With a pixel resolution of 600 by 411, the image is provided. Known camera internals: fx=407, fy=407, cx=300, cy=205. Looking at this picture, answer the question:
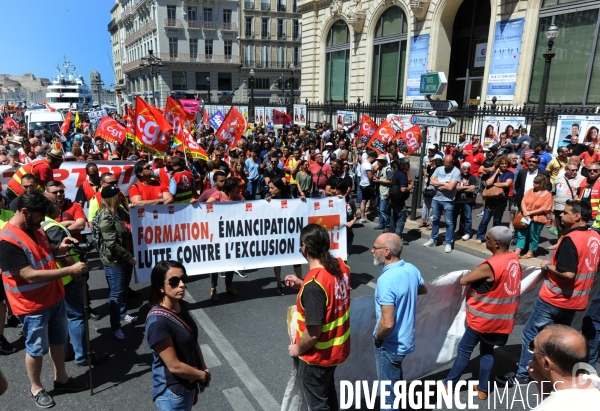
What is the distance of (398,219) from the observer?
28.5 feet

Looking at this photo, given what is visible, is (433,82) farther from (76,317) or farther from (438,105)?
(76,317)

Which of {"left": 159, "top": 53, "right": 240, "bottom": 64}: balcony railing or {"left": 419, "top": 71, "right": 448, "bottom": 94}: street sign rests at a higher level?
{"left": 159, "top": 53, "right": 240, "bottom": 64}: balcony railing

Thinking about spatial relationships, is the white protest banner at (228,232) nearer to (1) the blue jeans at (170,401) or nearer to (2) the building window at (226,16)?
(1) the blue jeans at (170,401)

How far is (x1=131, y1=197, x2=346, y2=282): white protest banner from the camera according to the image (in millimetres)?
5453

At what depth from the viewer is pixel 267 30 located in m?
61.3

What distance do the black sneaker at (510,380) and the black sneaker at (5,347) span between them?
5247 mm

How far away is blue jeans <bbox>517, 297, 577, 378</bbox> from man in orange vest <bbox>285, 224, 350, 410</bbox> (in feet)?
6.84

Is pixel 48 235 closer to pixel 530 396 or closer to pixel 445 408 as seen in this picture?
pixel 445 408

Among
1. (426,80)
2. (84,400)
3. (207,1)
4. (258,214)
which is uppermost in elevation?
(207,1)

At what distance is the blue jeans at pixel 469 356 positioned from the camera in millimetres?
3682

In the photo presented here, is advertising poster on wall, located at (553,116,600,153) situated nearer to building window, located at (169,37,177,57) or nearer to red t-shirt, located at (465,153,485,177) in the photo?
red t-shirt, located at (465,153,485,177)

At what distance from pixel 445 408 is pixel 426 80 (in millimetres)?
6899

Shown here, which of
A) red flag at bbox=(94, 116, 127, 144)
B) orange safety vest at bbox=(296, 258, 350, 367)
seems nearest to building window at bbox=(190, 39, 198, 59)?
red flag at bbox=(94, 116, 127, 144)

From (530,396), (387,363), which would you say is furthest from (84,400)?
(530,396)
